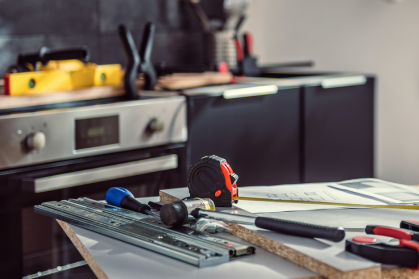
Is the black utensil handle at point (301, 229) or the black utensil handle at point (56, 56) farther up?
the black utensil handle at point (56, 56)

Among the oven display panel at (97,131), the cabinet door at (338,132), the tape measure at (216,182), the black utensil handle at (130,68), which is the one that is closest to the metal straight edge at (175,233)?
the tape measure at (216,182)

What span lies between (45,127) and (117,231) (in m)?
0.89

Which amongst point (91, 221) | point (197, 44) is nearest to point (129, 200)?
point (91, 221)

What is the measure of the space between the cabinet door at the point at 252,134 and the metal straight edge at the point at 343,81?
0.17 meters

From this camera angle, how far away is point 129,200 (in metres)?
1.04

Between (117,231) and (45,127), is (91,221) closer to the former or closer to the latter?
(117,231)

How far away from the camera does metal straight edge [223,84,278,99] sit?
2.16m

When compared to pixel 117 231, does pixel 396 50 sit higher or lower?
higher

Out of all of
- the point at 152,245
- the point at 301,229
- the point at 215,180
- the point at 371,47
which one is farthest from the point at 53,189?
the point at 371,47

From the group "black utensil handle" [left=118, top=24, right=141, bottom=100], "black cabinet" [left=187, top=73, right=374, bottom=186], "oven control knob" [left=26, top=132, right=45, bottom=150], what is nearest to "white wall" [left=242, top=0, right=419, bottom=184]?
"black cabinet" [left=187, top=73, right=374, bottom=186]

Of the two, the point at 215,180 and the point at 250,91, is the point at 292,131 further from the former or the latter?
the point at 215,180

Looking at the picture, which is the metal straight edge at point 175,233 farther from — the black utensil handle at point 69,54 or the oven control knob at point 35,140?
the black utensil handle at point 69,54

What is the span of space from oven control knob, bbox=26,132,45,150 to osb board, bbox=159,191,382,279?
927 millimetres

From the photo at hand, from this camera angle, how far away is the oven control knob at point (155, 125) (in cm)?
196
